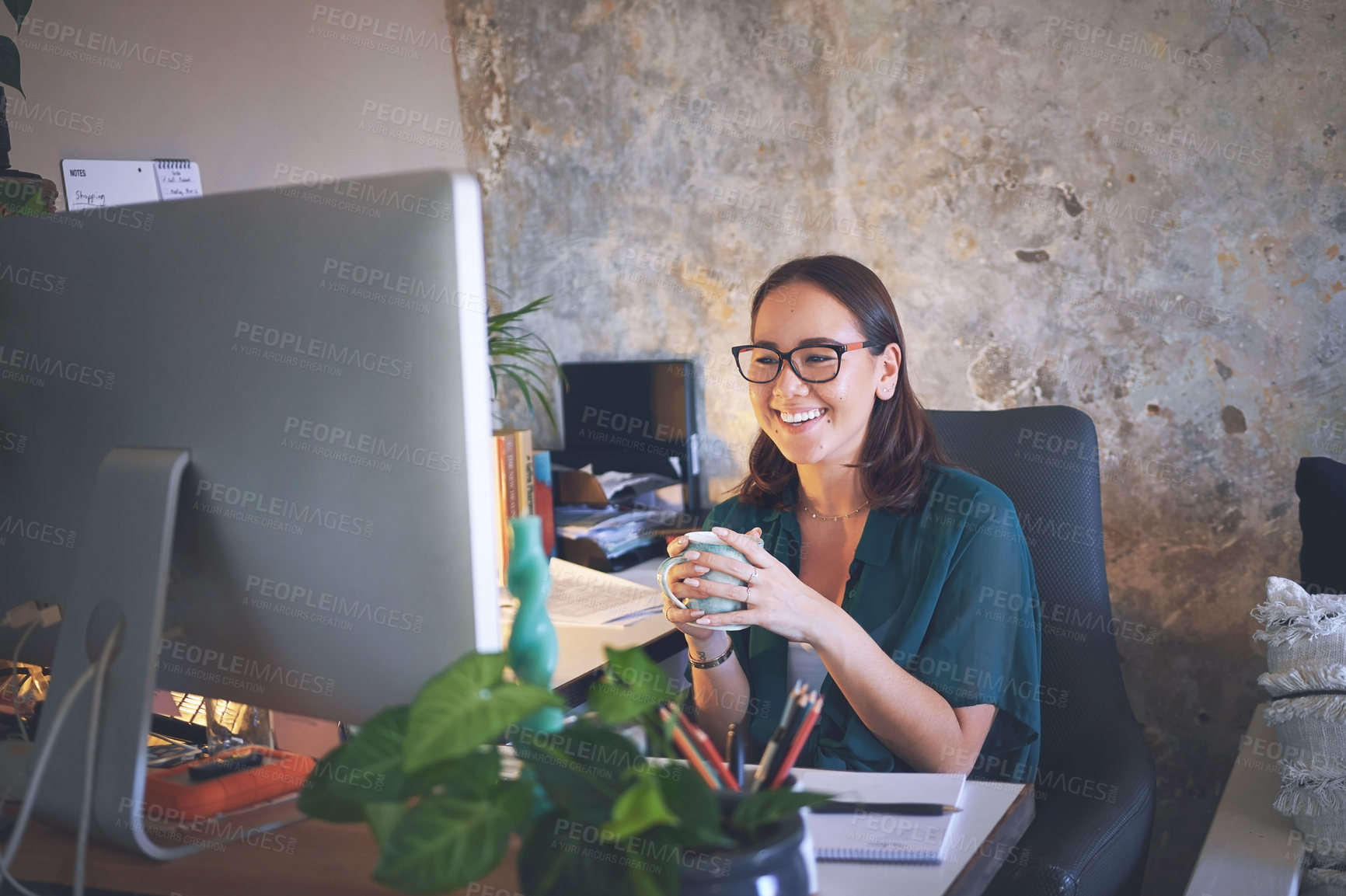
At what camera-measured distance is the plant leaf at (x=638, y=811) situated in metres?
0.50

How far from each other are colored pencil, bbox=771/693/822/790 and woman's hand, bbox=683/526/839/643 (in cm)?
43

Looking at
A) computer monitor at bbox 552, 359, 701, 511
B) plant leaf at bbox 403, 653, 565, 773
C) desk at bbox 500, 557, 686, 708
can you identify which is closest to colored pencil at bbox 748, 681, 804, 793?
plant leaf at bbox 403, 653, 565, 773

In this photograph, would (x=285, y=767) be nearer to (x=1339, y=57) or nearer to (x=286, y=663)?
(x=286, y=663)

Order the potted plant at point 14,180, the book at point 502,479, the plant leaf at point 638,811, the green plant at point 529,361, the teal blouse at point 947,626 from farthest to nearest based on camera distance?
the green plant at point 529,361 → the book at point 502,479 → the teal blouse at point 947,626 → the potted plant at point 14,180 → the plant leaf at point 638,811

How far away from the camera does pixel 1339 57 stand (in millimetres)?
1775

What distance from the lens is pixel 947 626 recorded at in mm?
1418

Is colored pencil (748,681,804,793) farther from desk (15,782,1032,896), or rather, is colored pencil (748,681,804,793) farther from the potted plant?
the potted plant

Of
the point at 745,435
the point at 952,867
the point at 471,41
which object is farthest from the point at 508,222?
the point at 952,867

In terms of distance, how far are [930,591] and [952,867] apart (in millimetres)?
668

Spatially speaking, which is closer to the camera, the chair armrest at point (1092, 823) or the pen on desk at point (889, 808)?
the pen on desk at point (889, 808)

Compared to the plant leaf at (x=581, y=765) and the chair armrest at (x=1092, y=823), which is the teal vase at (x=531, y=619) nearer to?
the plant leaf at (x=581, y=765)

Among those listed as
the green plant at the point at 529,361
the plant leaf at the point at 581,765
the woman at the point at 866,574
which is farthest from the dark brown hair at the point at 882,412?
the green plant at the point at 529,361

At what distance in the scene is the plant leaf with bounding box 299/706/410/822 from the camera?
1.92 ft

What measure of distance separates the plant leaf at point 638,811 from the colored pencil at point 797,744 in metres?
0.17
